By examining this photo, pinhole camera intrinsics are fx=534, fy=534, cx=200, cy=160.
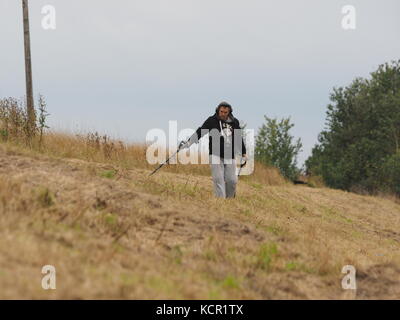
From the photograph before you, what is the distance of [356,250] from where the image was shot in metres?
9.22

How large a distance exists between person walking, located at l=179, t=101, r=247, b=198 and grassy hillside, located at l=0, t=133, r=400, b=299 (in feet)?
1.54

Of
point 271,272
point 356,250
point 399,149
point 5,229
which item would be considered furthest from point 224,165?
point 399,149

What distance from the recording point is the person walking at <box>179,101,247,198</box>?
11.2 m

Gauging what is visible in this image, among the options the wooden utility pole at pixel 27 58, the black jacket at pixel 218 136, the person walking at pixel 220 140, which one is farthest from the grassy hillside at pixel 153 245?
the wooden utility pole at pixel 27 58

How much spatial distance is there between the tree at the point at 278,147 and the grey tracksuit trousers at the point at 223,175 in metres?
16.2

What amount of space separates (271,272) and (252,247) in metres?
0.73

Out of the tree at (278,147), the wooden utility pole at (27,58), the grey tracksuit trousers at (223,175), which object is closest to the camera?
the grey tracksuit trousers at (223,175)

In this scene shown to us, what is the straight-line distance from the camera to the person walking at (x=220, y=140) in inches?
439

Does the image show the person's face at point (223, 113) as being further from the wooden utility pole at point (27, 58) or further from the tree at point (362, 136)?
the tree at point (362, 136)

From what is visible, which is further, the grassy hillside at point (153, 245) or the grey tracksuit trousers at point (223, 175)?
the grey tracksuit trousers at point (223, 175)

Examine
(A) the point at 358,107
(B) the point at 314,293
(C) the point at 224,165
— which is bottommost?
(B) the point at 314,293

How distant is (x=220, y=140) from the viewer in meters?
11.2

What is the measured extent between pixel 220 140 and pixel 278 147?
17301mm

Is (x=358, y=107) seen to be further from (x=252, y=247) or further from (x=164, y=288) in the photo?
(x=164, y=288)
